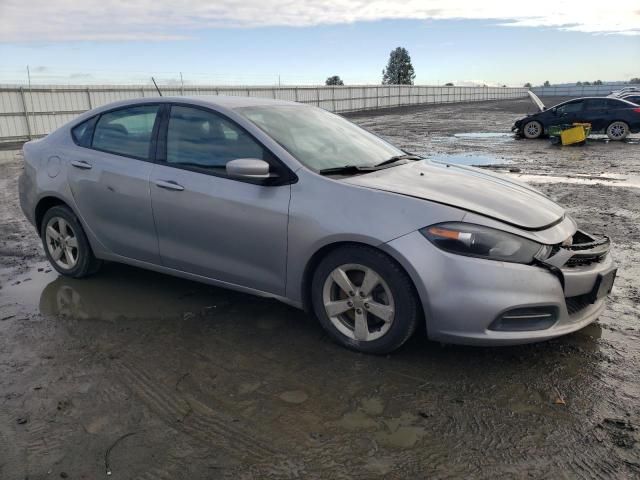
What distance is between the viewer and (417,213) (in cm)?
314

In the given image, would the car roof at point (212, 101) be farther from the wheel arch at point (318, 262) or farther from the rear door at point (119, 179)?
the wheel arch at point (318, 262)

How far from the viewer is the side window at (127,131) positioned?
4250 mm

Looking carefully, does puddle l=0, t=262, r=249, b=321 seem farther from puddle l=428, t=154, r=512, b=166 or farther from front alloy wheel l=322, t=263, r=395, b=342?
puddle l=428, t=154, r=512, b=166

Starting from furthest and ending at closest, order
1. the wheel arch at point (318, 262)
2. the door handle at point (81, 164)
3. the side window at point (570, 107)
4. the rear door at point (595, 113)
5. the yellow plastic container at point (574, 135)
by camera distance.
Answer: the side window at point (570, 107), the rear door at point (595, 113), the yellow plastic container at point (574, 135), the door handle at point (81, 164), the wheel arch at point (318, 262)

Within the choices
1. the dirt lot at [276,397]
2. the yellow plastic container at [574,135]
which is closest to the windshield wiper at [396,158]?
the dirt lot at [276,397]

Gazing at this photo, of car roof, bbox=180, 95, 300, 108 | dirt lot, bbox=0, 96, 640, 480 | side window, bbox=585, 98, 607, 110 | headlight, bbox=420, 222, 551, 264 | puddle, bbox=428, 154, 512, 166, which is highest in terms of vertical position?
car roof, bbox=180, 95, 300, 108

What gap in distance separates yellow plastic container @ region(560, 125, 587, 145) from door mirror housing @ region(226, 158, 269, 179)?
1550cm

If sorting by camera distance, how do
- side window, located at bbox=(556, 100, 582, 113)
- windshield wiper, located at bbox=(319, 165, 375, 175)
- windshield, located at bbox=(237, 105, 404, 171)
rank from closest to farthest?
1. windshield wiper, located at bbox=(319, 165, 375, 175)
2. windshield, located at bbox=(237, 105, 404, 171)
3. side window, located at bbox=(556, 100, 582, 113)

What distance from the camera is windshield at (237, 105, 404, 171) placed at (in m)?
3.75

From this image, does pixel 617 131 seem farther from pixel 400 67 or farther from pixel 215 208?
pixel 400 67


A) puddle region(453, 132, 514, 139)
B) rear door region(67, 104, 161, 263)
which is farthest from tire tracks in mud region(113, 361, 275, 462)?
puddle region(453, 132, 514, 139)

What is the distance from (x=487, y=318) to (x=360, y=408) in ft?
2.85

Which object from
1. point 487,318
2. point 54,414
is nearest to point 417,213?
point 487,318

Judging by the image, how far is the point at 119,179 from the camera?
4.25 m
